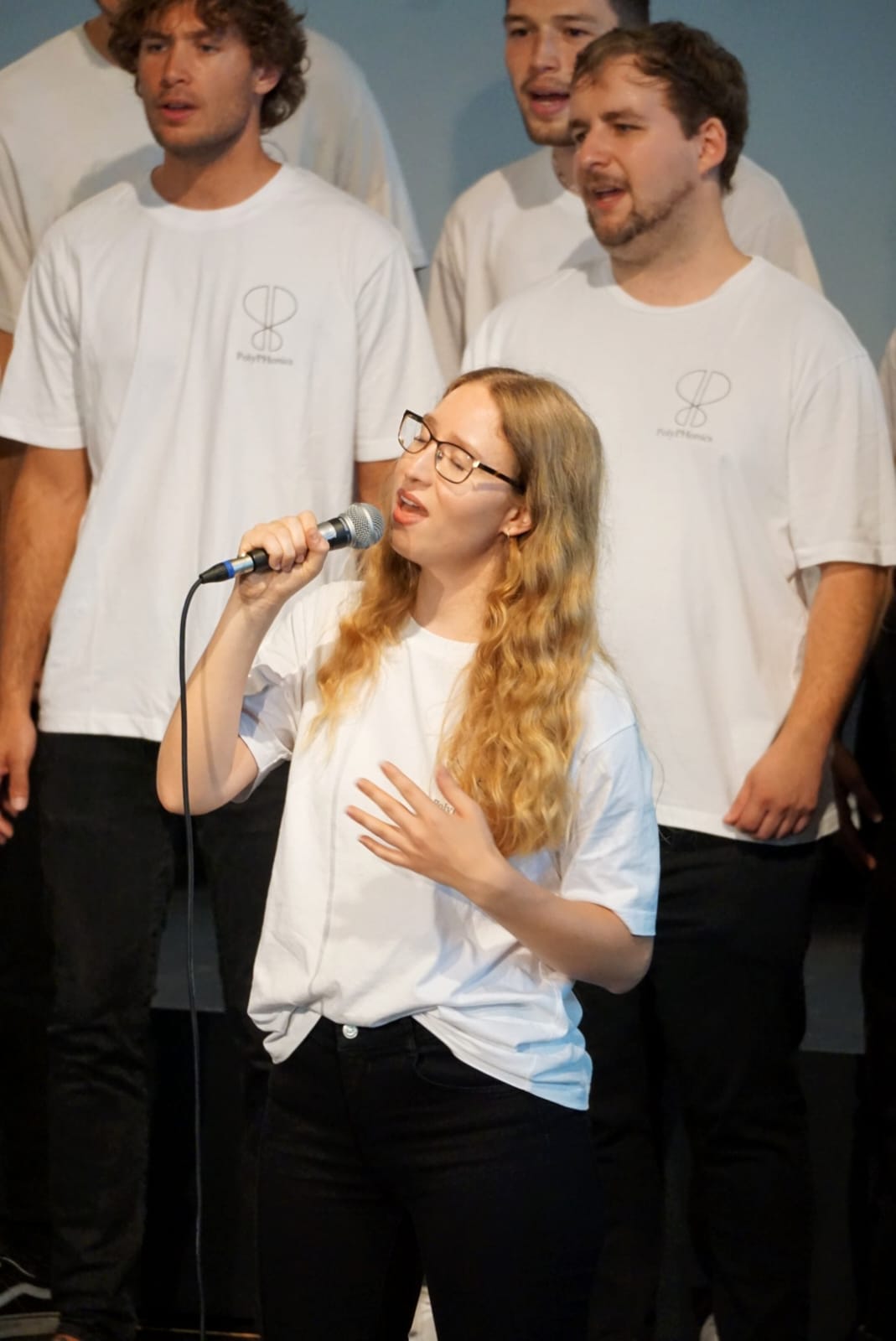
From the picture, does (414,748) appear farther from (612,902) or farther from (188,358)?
(188,358)

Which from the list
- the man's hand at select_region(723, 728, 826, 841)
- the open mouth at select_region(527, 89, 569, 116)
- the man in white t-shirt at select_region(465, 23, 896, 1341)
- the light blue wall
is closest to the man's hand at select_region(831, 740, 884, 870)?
the man in white t-shirt at select_region(465, 23, 896, 1341)

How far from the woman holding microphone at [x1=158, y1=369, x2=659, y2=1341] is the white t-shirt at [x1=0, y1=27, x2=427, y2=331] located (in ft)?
4.80

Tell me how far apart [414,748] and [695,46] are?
1576 mm

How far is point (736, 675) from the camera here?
2719mm

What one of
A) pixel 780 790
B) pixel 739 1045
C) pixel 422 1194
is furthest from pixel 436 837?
pixel 739 1045

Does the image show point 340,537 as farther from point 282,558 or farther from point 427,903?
point 427,903

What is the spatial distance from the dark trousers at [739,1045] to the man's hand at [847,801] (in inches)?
9.9

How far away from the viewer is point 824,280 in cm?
327

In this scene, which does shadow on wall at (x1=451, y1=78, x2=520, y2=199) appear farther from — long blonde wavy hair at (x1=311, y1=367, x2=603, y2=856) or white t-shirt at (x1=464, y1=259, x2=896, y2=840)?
long blonde wavy hair at (x1=311, y1=367, x2=603, y2=856)

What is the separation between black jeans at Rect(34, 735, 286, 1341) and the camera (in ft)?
9.00

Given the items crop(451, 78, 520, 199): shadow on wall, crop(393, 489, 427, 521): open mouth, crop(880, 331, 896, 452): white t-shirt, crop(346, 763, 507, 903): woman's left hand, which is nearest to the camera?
crop(346, 763, 507, 903): woman's left hand

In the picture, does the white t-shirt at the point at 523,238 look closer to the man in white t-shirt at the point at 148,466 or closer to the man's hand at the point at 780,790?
the man in white t-shirt at the point at 148,466

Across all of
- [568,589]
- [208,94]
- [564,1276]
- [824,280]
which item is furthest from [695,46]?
[564,1276]

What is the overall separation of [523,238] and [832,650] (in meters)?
1.07
